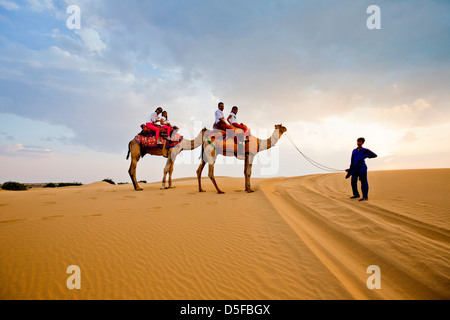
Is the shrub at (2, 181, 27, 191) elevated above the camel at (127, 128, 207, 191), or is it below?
below

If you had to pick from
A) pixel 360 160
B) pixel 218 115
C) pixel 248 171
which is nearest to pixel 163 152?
pixel 218 115

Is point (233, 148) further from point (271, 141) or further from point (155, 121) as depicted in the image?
point (155, 121)

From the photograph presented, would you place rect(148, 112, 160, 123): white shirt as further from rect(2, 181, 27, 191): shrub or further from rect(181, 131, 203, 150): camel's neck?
rect(2, 181, 27, 191): shrub

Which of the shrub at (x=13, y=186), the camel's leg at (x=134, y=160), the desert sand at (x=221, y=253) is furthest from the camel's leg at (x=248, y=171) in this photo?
the shrub at (x=13, y=186)

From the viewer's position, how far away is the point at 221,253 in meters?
3.72

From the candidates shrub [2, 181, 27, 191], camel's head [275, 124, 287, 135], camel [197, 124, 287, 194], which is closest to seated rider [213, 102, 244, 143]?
camel [197, 124, 287, 194]

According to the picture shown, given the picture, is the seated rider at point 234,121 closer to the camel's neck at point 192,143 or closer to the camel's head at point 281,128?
the camel's head at point 281,128

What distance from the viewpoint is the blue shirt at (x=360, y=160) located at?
7992 mm

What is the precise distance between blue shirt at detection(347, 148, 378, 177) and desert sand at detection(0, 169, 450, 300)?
2.16 meters

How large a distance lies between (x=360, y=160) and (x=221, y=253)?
7155 mm

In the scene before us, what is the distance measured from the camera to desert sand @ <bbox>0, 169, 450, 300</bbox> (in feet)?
9.05

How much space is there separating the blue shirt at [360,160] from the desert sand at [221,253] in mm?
2162
